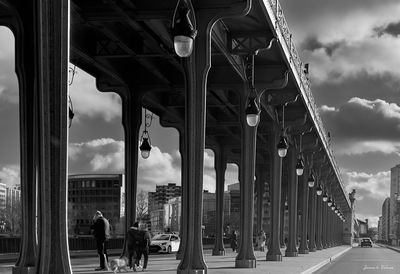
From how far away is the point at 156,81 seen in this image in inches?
1142

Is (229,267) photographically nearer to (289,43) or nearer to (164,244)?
(289,43)

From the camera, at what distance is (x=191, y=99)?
19.5 m

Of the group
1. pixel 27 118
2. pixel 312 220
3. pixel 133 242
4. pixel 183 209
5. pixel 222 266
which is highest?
pixel 27 118

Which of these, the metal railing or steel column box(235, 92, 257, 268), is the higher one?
the metal railing

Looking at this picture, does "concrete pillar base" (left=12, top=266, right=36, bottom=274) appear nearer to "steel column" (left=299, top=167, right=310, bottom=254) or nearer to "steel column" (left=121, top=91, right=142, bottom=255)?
"steel column" (left=121, top=91, right=142, bottom=255)

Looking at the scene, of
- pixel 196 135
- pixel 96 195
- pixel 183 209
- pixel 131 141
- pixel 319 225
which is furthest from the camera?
pixel 96 195

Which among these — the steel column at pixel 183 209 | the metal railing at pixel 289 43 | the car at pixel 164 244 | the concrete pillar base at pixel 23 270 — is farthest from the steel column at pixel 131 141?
the car at pixel 164 244

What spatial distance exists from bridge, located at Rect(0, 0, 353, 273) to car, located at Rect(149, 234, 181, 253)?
12.4 meters

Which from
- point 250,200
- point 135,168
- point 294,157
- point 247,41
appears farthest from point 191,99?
point 294,157

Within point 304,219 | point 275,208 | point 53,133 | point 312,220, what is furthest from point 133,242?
point 312,220

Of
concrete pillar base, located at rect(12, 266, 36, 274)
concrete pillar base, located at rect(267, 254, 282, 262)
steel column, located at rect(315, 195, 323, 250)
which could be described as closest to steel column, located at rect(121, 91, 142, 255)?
concrete pillar base, located at rect(267, 254, 282, 262)

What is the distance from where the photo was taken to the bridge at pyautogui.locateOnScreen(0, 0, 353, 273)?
456 inches

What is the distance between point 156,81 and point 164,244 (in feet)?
74.0

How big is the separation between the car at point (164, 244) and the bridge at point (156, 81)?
1236 cm
